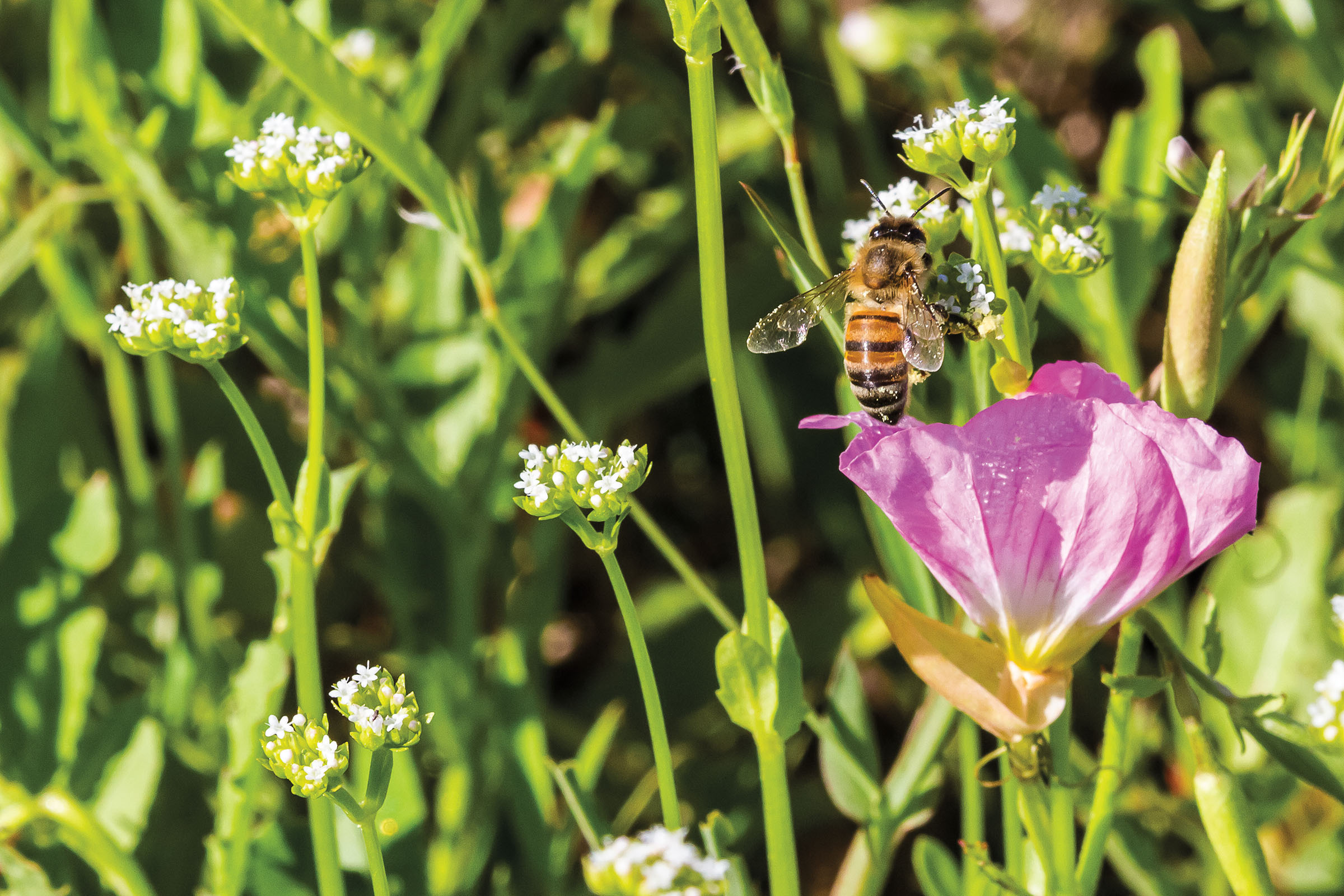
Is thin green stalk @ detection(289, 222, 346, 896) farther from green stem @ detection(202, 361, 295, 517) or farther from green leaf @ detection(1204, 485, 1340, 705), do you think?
green leaf @ detection(1204, 485, 1340, 705)

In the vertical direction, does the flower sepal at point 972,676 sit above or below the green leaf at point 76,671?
below

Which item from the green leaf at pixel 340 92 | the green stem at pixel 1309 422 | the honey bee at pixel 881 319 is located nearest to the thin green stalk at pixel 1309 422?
the green stem at pixel 1309 422

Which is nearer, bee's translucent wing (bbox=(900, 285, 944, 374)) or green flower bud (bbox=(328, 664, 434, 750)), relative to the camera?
green flower bud (bbox=(328, 664, 434, 750))

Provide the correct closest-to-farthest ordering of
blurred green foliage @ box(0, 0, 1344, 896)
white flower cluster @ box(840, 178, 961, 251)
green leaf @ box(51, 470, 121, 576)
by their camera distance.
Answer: white flower cluster @ box(840, 178, 961, 251) < blurred green foliage @ box(0, 0, 1344, 896) < green leaf @ box(51, 470, 121, 576)

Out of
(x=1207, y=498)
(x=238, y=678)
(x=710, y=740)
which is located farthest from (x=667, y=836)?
(x=710, y=740)

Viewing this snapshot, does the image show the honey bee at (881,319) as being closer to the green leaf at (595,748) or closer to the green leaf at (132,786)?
the green leaf at (595,748)

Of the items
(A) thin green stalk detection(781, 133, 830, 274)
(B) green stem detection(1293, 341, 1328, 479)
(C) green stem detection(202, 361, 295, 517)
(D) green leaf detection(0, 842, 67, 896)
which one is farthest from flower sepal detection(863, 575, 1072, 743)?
(B) green stem detection(1293, 341, 1328, 479)
